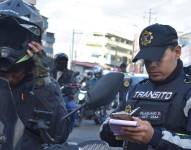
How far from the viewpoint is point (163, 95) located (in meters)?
3.22

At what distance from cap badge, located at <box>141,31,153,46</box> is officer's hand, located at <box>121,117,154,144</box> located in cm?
66

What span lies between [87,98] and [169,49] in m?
0.84

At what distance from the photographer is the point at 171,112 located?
3.13 m

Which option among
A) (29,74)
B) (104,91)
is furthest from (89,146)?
(29,74)

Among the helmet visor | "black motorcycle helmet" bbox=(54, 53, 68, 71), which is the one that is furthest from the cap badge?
"black motorcycle helmet" bbox=(54, 53, 68, 71)

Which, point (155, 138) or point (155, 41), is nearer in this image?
point (155, 138)

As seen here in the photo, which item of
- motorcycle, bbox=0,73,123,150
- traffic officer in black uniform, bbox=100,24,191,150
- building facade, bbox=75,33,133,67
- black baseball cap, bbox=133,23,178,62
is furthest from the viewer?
building facade, bbox=75,33,133,67

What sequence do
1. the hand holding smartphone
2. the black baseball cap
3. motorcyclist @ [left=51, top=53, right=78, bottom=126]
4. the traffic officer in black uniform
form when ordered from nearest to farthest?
the hand holding smartphone
the traffic officer in black uniform
the black baseball cap
motorcyclist @ [left=51, top=53, right=78, bottom=126]

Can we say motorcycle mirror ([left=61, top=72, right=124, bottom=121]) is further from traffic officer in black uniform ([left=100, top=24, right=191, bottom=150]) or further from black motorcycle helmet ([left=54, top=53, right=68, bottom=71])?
black motorcycle helmet ([left=54, top=53, right=68, bottom=71])

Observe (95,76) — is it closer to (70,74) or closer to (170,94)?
(70,74)

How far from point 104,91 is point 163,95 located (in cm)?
71

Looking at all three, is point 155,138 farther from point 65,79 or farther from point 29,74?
point 65,79

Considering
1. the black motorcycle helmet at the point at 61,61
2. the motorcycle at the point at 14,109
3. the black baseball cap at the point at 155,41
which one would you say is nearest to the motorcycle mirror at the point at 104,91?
the motorcycle at the point at 14,109

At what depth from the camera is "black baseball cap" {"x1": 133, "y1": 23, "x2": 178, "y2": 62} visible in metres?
3.22
